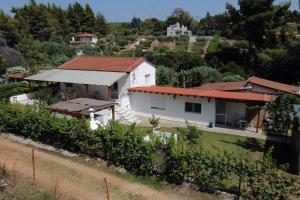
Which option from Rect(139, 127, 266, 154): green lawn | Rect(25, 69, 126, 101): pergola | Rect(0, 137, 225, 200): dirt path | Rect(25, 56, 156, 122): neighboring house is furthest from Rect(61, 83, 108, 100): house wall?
Rect(0, 137, 225, 200): dirt path

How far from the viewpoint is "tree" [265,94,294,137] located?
1936 cm

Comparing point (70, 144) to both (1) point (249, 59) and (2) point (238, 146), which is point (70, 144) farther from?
(1) point (249, 59)

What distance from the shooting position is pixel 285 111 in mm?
19328

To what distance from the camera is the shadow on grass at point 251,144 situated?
18.4 meters

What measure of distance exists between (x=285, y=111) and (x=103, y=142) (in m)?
11.9

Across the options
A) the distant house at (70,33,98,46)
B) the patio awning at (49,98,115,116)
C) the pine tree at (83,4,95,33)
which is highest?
the pine tree at (83,4,95,33)

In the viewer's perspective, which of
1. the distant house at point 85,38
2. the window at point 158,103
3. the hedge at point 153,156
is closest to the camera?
the hedge at point 153,156

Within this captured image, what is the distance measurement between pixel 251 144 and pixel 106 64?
46.4 ft

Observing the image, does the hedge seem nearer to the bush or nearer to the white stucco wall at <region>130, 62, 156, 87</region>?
the bush

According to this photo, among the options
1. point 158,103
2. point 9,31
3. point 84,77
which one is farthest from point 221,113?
point 9,31

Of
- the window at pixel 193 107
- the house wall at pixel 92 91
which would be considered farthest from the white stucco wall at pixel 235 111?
the house wall at pixel 92 91

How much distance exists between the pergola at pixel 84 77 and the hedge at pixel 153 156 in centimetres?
752

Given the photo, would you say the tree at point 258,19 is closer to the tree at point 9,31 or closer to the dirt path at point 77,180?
the dirt path at point 77,180

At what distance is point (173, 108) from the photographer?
24125mm
